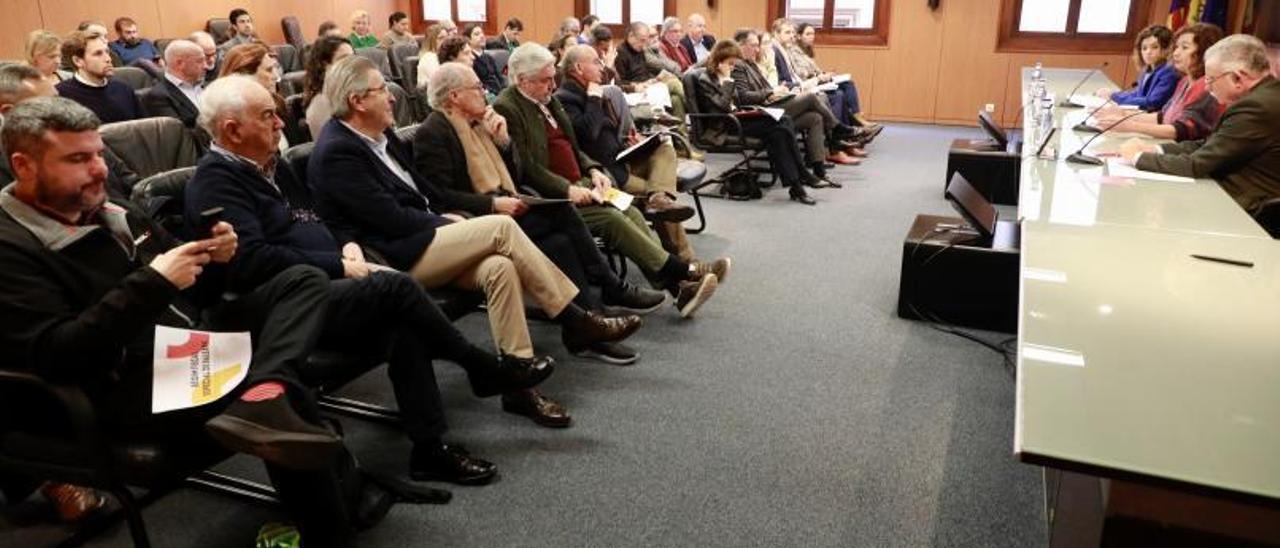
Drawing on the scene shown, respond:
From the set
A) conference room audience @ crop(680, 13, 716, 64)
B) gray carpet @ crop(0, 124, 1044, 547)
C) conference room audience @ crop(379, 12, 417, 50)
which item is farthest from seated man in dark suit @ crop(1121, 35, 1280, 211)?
conference room audience @ crop(379, 12, 417, 50)

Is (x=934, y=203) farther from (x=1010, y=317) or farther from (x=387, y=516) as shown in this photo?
(x=387, y=516)

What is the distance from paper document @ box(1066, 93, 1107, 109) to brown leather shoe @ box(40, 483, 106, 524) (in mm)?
5441

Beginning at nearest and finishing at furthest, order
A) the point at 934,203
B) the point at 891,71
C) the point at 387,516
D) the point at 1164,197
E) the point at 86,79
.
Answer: the point at 387,516 → the point at 1164,197 → the point at 86,79 → the point at 934,203 → the point at 891,71

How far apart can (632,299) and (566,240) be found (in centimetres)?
49

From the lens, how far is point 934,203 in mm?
5660

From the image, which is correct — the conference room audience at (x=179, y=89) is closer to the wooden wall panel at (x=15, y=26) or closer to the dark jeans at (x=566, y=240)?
the dark jeans at (x=566, y=240)

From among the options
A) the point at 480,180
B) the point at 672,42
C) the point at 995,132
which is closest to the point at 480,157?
the point at 480,180

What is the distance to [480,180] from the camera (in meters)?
3.18

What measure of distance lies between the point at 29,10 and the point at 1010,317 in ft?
27.7

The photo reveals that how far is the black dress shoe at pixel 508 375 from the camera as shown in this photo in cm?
250

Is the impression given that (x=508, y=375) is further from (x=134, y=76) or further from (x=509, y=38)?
(x=509, y=38)

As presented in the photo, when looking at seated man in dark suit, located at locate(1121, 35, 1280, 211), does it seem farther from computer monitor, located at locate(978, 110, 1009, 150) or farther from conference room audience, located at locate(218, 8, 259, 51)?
conference room audience, located at locate(218, 8, 259, 51)

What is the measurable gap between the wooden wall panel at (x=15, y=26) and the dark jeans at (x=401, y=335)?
719 cm

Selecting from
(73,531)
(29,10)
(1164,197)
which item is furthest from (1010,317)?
(29,10)
